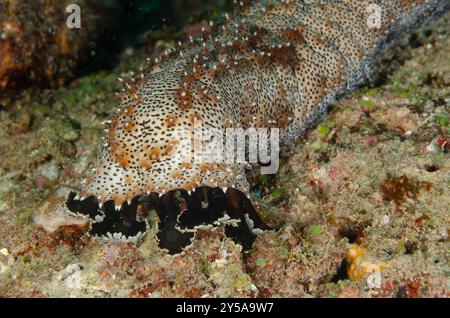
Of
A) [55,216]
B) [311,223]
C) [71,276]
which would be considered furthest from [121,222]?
[311,223]

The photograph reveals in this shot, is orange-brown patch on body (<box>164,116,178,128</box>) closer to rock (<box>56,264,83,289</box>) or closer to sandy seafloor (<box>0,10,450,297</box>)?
sandy seafloor (<box>0,10,450,297</box>)

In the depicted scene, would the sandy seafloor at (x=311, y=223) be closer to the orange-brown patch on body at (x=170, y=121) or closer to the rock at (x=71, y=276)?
the rock at (x=71, y=276)

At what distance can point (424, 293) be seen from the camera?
2.71 metres

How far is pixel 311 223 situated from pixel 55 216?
2080mm

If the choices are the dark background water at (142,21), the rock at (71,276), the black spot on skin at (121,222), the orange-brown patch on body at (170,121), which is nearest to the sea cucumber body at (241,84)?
the orange-brown patch on body at (170,121)

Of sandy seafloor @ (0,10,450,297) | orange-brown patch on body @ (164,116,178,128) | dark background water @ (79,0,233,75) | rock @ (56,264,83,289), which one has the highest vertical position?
dark background water @ (79,0,233,75)

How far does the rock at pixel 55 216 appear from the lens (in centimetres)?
335

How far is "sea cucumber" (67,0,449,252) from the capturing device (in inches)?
118

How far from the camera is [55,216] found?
132 inches

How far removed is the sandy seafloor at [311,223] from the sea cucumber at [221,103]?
21 cm

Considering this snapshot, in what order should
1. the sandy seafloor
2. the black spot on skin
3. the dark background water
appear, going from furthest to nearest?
1. the dark background water
2. the black spot on skin
3. the sandy seafloor

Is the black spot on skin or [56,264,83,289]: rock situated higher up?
the black spot on skin

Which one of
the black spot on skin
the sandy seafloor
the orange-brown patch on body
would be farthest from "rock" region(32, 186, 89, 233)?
the orange-brown patch on body

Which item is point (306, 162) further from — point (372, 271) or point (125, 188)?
point (125, 188)
